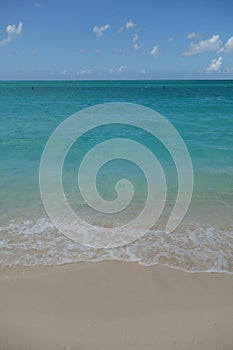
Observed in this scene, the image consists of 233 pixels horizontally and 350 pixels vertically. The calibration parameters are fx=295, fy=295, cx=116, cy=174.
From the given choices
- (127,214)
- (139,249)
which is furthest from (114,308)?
(127,214)

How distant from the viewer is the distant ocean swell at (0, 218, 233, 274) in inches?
168

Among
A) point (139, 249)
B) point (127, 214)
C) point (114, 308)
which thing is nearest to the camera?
point (114, 308)

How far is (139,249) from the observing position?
4582 mm

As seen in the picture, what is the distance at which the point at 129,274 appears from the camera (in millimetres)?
3977

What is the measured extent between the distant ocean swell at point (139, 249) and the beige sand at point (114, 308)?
0.19 meters

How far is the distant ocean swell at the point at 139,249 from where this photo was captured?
14.0ft

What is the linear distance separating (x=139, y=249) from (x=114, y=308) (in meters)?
1.33

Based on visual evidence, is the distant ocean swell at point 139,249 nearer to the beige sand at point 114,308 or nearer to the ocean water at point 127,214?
the ocean water at point 127,214

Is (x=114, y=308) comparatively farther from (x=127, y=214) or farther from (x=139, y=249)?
(x=127, y=214)

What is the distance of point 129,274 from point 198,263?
3.41 feet

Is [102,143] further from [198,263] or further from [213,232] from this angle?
[198,263]

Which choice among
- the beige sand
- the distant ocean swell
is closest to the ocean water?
the distant ocean swell

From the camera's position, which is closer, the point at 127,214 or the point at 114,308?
the point at 114,308

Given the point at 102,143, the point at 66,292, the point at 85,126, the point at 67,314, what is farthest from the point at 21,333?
the point at 85,126
